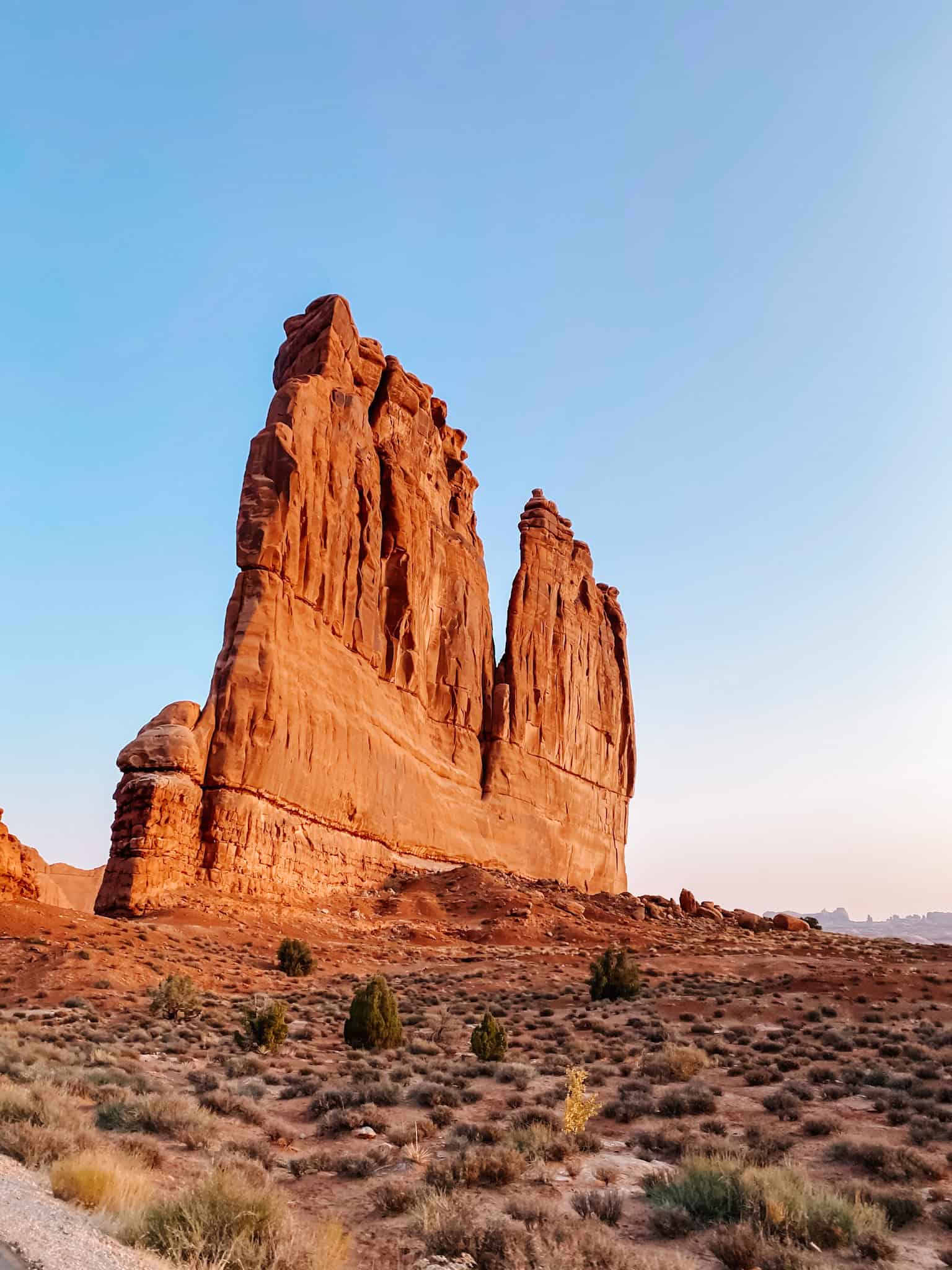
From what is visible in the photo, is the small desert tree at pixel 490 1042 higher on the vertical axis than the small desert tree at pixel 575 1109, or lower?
lower

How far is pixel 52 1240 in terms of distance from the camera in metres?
4.43

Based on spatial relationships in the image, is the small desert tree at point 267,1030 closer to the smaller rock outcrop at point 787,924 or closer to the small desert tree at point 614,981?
the small desert tree at point 614,981

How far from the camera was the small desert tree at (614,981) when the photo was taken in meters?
21.9

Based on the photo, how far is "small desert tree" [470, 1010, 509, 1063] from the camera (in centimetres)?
1384

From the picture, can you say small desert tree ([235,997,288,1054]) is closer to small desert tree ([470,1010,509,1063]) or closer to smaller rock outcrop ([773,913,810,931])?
small desert tree ([470,1010,509,1063])

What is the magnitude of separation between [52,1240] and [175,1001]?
562 inches

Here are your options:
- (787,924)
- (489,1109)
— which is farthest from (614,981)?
(787,924)

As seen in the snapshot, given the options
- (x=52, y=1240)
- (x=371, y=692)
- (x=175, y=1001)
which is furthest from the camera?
(x=371, y=692)

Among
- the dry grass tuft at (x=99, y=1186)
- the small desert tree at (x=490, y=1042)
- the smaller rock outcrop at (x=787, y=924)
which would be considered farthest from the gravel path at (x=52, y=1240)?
the smaller rock outcrop at (x=787, y=924)

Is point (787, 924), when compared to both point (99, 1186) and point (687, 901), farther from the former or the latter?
point (99, 1186)

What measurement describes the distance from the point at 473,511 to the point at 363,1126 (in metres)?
54.0

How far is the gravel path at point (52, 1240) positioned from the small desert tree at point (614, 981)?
59.7ft

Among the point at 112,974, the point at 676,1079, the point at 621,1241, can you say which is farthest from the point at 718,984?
the point at 621,1241

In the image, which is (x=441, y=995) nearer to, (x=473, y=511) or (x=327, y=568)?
(x=327, y=568)
